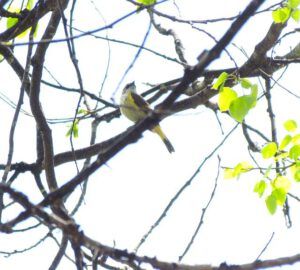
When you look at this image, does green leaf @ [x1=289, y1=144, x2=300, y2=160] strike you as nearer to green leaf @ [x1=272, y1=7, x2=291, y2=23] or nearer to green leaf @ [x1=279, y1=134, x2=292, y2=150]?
green leaf @ [x1=279, y1=134, x2=292, y2=150]

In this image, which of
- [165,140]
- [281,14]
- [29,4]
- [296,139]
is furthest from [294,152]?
[165,140]

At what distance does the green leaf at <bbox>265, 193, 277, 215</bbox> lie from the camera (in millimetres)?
2920

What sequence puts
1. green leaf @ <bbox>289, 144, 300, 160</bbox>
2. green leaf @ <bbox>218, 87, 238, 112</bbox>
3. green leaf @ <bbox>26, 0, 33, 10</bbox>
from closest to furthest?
green leaf @ <bbox>218, 87, 238, 112</bbox> → green leaf @ <bbox>289, 144, 300, 160</bbox> → green leaf @ <bbox>26, 0, 33, 10</bbox>

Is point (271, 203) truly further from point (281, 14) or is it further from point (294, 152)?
point (281, 14)

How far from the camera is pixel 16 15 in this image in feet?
11.0

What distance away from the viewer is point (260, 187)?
3.01 m

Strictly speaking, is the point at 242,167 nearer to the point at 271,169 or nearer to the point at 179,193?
the point at 271,169

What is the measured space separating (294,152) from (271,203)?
0.27m

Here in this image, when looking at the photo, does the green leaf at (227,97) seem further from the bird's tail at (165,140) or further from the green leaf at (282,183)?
the bird's tail at (165,140)

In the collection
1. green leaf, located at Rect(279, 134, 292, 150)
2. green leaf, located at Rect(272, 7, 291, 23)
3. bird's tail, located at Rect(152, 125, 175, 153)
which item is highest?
bird's tail, located at Rect(152, 125, 175, 153)

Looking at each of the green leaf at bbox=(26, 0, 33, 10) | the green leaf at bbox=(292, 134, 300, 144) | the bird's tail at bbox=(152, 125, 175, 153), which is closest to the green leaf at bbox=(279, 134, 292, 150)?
the green leaf at bbox=(292, 134, 300, 144)

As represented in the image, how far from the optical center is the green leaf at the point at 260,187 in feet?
9.87

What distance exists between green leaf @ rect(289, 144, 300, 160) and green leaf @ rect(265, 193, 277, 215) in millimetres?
212

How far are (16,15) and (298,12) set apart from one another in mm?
1490
